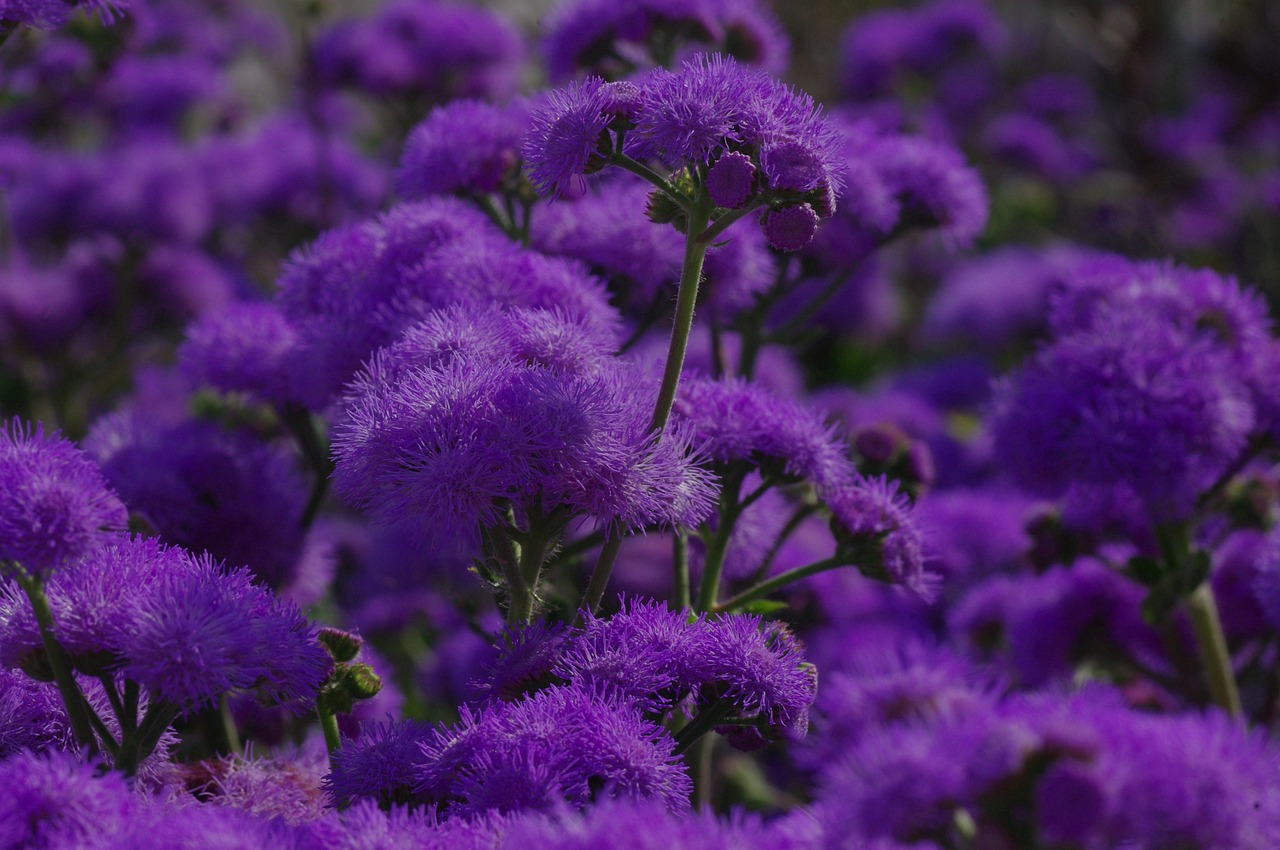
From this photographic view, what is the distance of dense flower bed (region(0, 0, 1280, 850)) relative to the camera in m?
1.70

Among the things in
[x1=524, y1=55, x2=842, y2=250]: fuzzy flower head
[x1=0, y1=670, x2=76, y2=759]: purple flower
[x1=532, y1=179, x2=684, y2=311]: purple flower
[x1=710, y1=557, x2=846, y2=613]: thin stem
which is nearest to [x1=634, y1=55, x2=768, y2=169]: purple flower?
[x1=524, y1=55, x2=842, y2=250]: fuzzy flower head

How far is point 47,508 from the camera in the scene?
1871 mm

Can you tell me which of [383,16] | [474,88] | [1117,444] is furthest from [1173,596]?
[383,16]

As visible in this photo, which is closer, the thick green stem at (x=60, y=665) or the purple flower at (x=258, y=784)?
the thick green stem at (x=60, y=665)

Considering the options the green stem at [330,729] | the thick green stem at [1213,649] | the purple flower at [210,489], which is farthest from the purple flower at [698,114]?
the thick green stem at [1213,649]

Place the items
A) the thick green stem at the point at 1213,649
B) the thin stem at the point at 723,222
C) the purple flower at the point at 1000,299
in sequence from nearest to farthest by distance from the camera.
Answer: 1. the thin stem at the point at 723,222
2. the thick green stem at the point at 1213,649
3. the purple flower at the point at 1000,299

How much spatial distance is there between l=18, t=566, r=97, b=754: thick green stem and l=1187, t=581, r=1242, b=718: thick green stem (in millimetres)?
2423

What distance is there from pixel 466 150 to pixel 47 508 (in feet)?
4.48

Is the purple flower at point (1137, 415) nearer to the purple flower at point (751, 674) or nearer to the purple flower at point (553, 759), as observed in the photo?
the purple flower at point (751, 674)

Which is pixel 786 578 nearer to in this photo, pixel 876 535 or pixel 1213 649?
pixel 876 535

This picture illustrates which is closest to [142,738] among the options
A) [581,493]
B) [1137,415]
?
[581,493]

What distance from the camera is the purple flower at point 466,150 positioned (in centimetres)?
293


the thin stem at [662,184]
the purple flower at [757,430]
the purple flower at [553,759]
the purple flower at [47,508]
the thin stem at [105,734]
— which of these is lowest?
the thin stem at [105,734]

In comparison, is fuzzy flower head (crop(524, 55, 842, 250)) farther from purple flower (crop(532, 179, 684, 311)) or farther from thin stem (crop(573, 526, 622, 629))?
purple flower (crop(532, 179, 684, 311))
